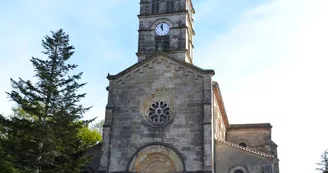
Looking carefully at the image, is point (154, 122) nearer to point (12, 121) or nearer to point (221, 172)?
point (221, 172)

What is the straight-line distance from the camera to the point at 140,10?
108ft

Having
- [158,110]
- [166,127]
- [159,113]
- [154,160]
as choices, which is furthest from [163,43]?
[154,160]

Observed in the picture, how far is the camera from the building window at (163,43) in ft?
102

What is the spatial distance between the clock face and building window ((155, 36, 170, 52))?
0.42 meters

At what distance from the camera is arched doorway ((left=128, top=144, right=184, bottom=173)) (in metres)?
24.0

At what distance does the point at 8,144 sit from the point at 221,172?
476 inches

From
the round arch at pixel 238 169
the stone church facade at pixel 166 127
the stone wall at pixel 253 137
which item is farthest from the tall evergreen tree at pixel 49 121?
the stone wall at pixel 253 137

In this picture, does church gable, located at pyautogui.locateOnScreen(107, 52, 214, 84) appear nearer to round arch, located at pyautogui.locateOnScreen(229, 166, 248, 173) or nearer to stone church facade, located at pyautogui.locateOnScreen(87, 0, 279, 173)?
stone church facade, located at pyautogui.locateOnScreen(87, 0, 279, 173)

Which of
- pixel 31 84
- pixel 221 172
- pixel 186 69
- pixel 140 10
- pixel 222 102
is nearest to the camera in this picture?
pixel 31 84

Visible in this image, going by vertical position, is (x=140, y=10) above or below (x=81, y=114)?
above

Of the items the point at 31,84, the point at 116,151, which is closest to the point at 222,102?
the point at 116,151

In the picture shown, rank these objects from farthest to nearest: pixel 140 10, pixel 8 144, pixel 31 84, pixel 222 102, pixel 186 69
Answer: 1. pixel 140 10
2. pixel 222 102
3. pixel 186 69
4. pixel 31 84
5. pixel 8 144

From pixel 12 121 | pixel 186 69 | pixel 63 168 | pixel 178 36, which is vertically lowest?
pixel 63 168

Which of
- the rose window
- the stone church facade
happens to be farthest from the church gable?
the rose window
